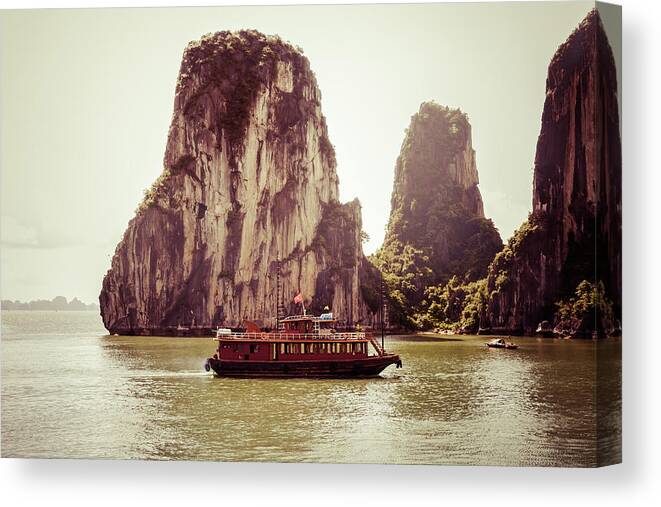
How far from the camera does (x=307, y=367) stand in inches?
505

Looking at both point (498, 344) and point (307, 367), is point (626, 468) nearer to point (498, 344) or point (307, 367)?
point (498, 344)

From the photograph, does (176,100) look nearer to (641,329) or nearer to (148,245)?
(148,245)

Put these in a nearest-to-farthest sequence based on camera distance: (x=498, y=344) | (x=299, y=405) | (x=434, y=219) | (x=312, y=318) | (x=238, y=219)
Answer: (x=299, y=405)
(x=498, y=344)
(x=312, y=318)
(x=434, y=219)
(x=238, y=219)

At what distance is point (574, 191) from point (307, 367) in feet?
13.9

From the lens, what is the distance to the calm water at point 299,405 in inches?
433

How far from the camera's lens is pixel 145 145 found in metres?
12.5

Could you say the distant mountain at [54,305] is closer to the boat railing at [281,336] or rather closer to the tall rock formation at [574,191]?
the boat railing at [281,336]

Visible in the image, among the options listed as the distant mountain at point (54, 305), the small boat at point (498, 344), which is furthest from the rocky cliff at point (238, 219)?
the small boat at point (498, 344)

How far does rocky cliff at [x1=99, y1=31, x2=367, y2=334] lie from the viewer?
41.9 feet

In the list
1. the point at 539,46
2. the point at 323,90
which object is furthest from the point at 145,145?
the point at 539,46

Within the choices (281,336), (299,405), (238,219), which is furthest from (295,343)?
(238,219)

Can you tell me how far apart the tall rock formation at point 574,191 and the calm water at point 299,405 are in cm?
72

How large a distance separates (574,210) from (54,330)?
6671mm

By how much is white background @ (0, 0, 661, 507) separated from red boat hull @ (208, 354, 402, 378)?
66.6 inches
